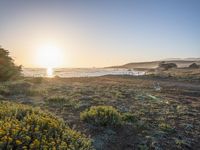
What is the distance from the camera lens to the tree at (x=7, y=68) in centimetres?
2073

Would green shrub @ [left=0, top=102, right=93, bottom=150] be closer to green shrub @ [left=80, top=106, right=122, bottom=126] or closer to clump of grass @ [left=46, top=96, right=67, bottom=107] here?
green shrub @ [left=80, top=106, right=122, bottom=126]

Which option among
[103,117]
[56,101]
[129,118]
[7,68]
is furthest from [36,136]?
[7,68]

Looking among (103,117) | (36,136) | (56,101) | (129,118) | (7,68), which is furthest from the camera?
(7,68)

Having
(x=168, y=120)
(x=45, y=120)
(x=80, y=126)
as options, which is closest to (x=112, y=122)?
(x=80, y=126)

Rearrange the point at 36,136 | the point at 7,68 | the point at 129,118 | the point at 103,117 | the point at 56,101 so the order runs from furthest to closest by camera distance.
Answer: the point at 7,68
the point at 56,101
the point at 129,118
the point at 103,117
the point at 36,136

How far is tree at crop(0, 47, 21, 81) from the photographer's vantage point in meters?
20.7

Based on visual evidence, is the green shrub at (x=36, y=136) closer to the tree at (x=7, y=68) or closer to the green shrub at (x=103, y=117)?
the green shrub at (x=103, y=117)

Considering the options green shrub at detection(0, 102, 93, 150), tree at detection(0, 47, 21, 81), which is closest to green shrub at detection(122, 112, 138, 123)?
green shrub at detection(0, 102, 93, 150)

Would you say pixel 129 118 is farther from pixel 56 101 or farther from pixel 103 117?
→ pixel 56 101

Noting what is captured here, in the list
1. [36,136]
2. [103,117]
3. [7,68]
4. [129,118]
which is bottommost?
[129,118]

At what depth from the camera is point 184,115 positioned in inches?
417

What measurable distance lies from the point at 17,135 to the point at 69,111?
5.68m

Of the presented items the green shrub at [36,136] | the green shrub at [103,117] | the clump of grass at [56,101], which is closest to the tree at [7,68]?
the clump of grass at [56,101]

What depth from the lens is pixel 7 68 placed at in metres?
21.6
